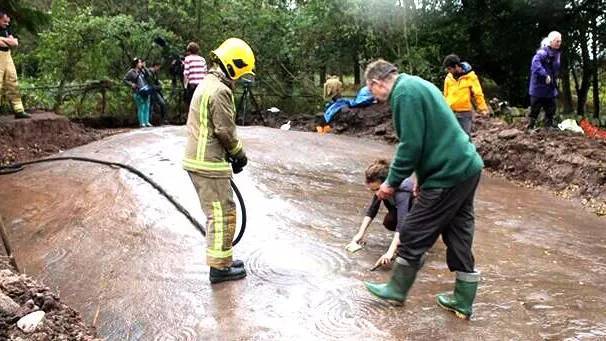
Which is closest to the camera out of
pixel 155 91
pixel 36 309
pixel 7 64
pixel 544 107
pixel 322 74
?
pixel 36 309

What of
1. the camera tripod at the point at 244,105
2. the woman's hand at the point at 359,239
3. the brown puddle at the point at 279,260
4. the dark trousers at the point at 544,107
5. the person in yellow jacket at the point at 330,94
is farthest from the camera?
the camera tripod at the point at 244,105

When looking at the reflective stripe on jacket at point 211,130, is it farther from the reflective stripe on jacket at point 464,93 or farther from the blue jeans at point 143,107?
the blue jeans at point 143,107

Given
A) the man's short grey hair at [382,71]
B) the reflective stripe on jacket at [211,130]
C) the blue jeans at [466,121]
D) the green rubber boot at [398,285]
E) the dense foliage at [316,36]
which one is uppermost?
the dense foliage at [316,36]

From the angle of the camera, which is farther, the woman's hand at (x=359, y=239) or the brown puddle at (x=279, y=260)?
the woman's hand at (x=359, y=239)

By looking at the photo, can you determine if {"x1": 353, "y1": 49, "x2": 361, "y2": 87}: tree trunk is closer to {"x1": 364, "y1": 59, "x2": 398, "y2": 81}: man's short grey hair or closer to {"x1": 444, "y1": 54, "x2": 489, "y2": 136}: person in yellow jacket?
{"x1": 444, "y1": 54, "x2": 489, "y2": 136}: person in yellow jacket

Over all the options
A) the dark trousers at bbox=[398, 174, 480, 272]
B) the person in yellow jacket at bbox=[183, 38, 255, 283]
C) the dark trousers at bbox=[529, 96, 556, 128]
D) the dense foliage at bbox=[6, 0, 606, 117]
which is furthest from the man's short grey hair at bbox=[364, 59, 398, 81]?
the dense foliage at bbox=[6, 0, 606, 117]

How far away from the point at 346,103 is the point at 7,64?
7.53 metres

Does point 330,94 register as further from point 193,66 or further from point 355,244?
point 355,244

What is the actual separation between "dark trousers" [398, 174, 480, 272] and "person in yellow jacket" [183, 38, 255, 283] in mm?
1356

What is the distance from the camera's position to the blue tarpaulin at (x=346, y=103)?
14.3 m

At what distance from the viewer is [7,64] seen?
31.2 ft

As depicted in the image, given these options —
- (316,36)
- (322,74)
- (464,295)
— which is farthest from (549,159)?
(322,74)

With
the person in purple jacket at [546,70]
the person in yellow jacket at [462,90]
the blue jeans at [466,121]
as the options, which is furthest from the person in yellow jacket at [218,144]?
the person in purple jacket at [546,70]

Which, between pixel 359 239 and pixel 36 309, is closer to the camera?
pixel 36 309
